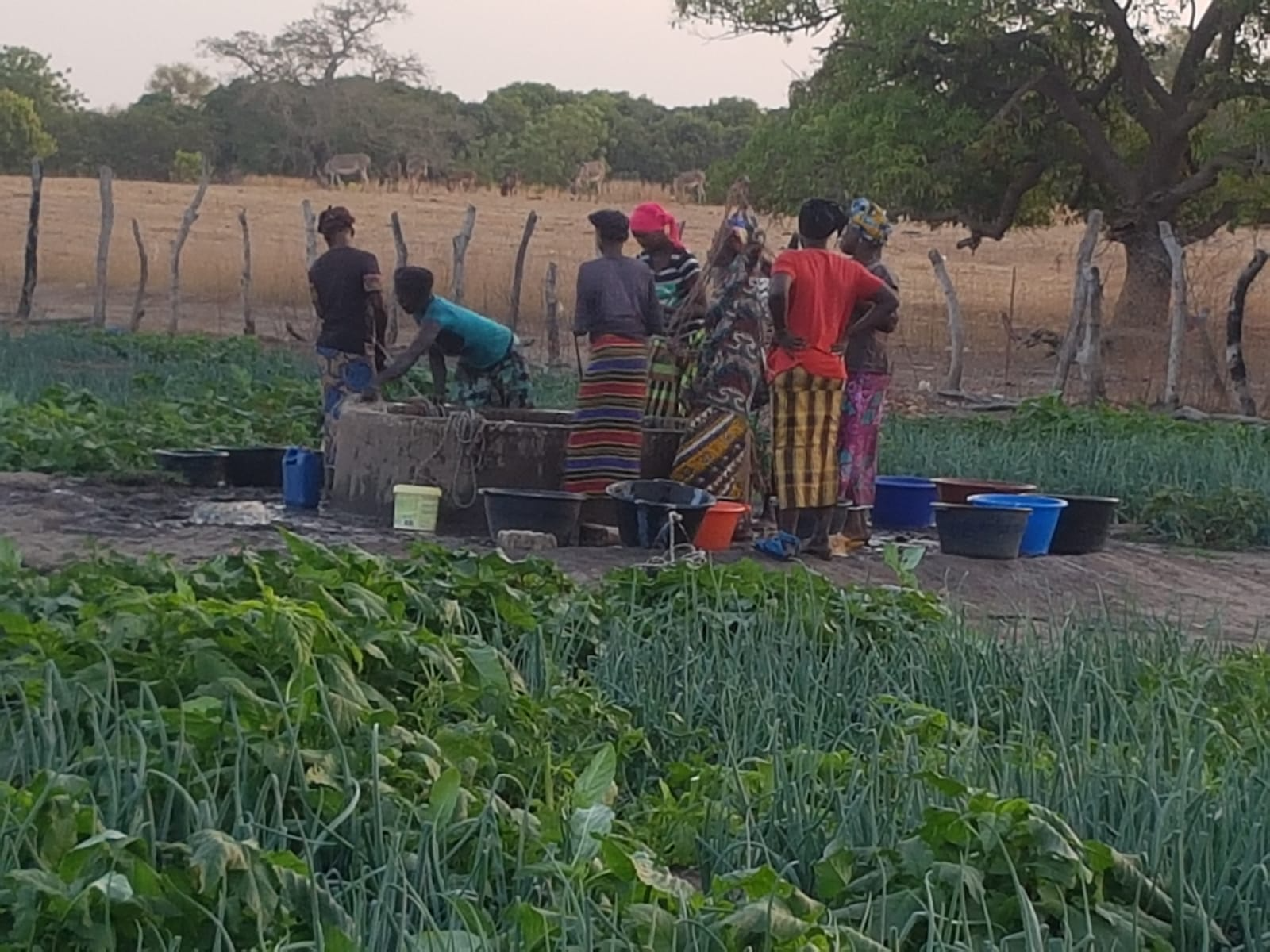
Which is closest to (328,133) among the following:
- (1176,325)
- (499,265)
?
(499,265)

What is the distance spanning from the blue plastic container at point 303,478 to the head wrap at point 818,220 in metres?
2.80

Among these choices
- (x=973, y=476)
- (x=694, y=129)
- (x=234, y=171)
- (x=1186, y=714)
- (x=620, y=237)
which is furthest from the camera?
(x=694, y=129)

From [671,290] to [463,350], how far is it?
106 cm

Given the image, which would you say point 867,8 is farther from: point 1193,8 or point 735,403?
point 735,403

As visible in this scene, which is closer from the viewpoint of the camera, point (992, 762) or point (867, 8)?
point (992, 762)

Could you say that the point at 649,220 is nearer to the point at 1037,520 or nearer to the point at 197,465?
the point at 1037,520

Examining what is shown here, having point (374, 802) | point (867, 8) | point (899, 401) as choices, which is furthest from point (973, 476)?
point (867, 8)

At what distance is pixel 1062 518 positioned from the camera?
8516 mm

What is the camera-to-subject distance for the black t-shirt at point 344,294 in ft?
29.0

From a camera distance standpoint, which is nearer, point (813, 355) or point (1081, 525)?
point (813, 355)

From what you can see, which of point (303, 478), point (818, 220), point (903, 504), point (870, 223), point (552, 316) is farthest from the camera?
point (552, 316)

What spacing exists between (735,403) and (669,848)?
4.80m

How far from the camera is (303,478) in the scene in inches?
355

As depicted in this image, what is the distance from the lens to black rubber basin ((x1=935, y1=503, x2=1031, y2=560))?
26.2ft
